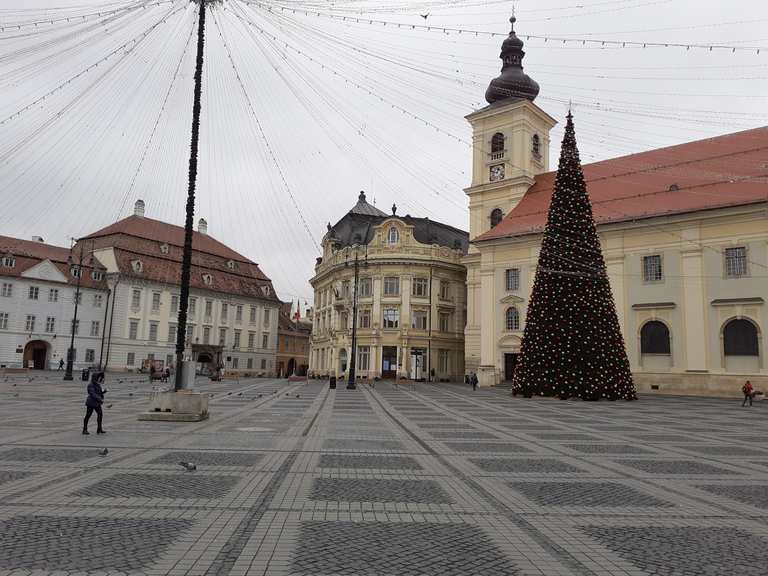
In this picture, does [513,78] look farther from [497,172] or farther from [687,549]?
[687,549]

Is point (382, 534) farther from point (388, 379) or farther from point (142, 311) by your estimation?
point (142, 311)

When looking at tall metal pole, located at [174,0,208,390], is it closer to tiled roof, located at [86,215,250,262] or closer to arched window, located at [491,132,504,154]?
arched window, located at [491,132,504,154]

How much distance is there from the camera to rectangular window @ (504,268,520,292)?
155 ft

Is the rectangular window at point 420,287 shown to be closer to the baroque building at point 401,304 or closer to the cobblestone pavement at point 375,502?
the baroque building at point 401,304

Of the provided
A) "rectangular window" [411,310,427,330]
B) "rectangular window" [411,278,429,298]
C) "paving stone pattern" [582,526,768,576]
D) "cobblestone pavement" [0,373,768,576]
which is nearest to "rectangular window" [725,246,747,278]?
"cobblestone pavement" [0,373,768,576]

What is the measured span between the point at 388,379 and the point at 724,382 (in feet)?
107

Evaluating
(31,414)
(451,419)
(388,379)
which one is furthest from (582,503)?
(388,379)

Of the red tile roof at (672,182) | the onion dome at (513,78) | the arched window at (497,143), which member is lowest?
the red tile roof at (672,182)

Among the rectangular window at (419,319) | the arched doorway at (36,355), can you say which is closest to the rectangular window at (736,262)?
the rectangular window at (419,319)

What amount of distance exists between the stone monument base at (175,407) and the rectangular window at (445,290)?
47.6 m

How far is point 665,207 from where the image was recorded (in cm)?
4006

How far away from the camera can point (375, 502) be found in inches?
312

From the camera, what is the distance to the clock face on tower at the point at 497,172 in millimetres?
53856

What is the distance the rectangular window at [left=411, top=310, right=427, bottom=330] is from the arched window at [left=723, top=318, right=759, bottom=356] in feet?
103
